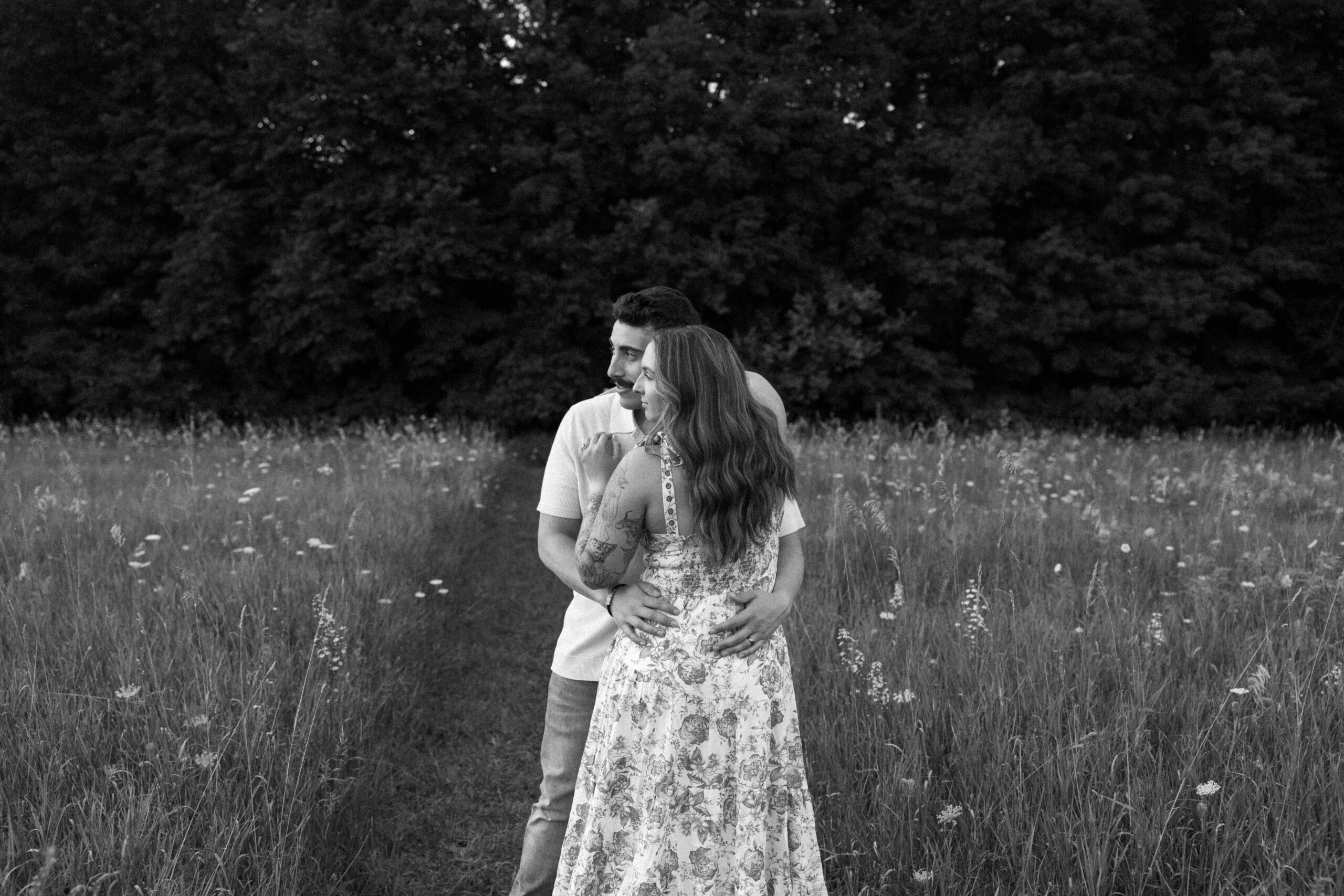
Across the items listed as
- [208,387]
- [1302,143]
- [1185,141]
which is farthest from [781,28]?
[208,387]

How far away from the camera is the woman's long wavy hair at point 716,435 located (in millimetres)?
2387

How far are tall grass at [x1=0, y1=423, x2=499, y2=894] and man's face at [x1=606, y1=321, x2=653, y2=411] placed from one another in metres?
1.62

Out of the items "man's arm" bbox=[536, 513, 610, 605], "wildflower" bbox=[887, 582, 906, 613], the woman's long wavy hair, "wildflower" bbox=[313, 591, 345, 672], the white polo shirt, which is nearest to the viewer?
the woman's long wavy hair

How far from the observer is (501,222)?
20.3m

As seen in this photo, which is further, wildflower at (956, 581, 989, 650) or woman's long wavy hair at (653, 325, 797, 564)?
wildflower at (956, 581, 989, 650)

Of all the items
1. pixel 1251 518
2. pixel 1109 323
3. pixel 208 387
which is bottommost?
pixel 208 387

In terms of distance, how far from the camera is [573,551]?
111 inches

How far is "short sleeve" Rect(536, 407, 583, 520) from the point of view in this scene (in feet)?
9.33

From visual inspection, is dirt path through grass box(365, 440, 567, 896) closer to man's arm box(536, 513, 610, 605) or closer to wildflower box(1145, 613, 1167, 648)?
man's arm box(536, 513, 610, 605)

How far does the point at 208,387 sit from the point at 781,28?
46.5 feet

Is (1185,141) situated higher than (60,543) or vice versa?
(1185,141)

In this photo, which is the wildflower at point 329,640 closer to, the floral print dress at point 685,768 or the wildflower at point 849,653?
the floral print dress at point 685,768

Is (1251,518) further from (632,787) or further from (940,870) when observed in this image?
(632,787)

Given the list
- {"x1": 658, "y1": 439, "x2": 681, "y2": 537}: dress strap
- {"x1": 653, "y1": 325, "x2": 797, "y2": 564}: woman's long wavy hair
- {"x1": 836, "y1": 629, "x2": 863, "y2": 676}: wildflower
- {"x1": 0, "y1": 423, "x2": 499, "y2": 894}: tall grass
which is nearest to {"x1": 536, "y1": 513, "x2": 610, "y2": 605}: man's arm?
{"x1": 658, "y1": 439, "x2": 681, "y2": 537}: dress strap
